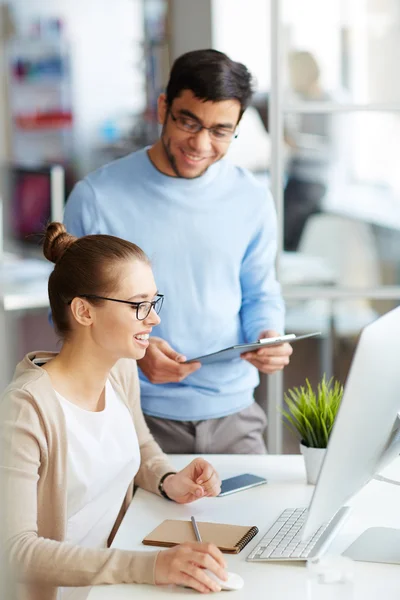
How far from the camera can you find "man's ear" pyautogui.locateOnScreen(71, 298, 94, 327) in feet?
5.41

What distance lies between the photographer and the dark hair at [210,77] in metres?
1.98

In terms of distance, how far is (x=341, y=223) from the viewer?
3070 mm

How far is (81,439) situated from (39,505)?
144 millimetres

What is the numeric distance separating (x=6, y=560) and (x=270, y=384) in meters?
1.68

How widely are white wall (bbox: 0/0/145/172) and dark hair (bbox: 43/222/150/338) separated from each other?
20.5ft

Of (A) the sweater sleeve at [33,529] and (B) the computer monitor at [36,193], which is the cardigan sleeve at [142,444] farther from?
(B) the computer monitor at [36,193]

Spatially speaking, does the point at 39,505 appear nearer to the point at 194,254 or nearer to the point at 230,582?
the point at 230,582

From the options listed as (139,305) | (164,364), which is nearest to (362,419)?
(139,305)

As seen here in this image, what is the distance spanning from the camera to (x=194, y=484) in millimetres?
1719

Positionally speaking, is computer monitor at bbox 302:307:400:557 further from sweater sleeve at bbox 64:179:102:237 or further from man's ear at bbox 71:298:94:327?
sweater sleeve at bbox 64:179:102:237

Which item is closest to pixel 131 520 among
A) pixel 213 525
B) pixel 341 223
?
pixel 213 525

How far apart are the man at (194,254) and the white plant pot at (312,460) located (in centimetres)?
30

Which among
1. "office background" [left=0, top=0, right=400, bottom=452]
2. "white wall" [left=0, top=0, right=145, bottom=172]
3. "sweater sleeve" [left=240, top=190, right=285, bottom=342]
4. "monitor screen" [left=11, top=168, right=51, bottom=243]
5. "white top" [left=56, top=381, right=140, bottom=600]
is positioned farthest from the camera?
"white wall" [left=0, top=0, right=145, bottom=172]

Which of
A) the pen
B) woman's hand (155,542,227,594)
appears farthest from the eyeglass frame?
woman's hand (155,542,227,594)
